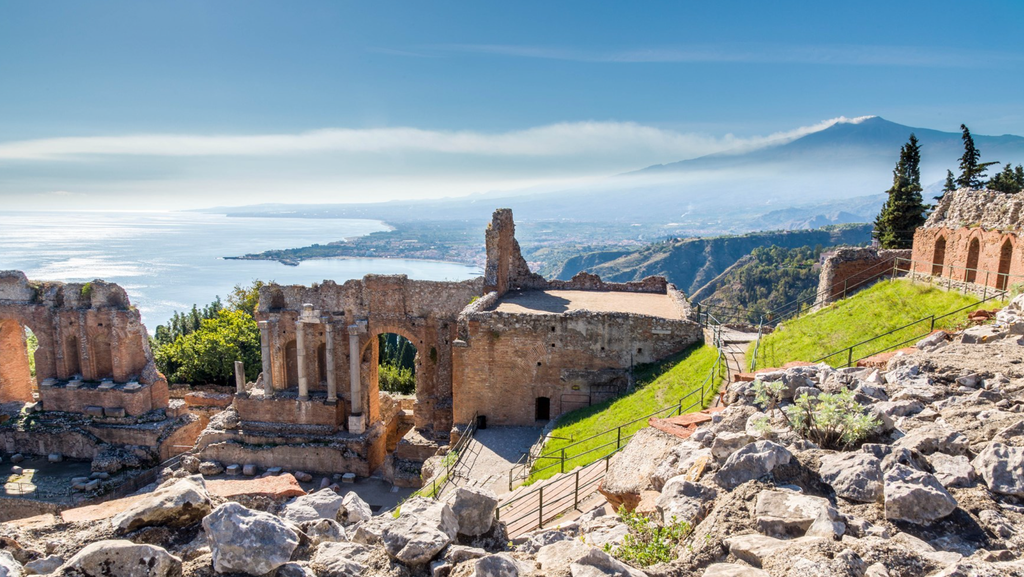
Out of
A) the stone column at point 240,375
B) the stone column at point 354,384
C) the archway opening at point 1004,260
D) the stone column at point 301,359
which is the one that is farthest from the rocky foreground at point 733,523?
the stone column at point 240,375

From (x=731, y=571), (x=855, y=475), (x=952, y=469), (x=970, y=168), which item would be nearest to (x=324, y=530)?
(x=731, y=571)

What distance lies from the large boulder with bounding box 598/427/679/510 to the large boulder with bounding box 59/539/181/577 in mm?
5101

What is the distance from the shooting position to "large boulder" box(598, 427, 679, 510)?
740cm

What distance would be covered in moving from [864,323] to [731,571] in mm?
12955

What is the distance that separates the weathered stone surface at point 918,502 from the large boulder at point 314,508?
5.33m

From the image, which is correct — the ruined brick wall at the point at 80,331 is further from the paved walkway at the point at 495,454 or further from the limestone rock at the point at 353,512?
the limestone rock at the point at 353,512

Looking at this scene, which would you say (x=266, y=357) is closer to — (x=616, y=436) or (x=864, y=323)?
(x=616, y=436)

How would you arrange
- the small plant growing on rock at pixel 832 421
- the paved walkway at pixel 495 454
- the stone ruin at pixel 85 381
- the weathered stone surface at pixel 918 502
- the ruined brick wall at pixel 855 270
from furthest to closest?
the stone ruin at pixel 85 381, the ruined brick wall at pixel 855 270, the paved walkway at pixel 495 454, the small plant growing on rock at pixel 832 421, the weathered stone surface at pixel 918 502

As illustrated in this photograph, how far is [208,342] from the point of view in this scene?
3419 centimetres

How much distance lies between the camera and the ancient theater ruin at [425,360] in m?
18.2

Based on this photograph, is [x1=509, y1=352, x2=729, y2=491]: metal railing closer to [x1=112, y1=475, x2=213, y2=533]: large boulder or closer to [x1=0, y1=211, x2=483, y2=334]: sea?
[x1=112, y1=475, x2=213, y2=533]: large boulder

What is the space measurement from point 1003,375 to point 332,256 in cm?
12878

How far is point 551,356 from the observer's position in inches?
720

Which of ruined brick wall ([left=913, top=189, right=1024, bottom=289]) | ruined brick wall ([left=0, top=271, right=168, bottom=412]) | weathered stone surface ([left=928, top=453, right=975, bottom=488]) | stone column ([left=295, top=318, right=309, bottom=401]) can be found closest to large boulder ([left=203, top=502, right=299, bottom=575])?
weathered stone surface ([left=928, top=453, right=975, bottom=488])
